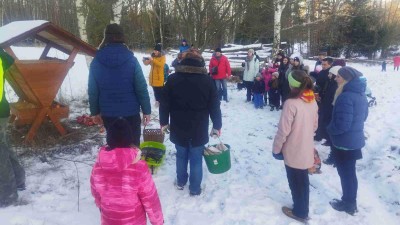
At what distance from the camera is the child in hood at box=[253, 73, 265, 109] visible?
30.8 feet

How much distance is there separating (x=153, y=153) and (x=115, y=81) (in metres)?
1.44

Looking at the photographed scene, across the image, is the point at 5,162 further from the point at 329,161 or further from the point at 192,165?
the point at 329,161

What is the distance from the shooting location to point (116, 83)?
3877 millimetres

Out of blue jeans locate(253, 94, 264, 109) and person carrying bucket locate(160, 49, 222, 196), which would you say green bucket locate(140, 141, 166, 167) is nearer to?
person carrying bucket locate(160, 49, 222, 196)

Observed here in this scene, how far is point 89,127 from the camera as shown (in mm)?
6727

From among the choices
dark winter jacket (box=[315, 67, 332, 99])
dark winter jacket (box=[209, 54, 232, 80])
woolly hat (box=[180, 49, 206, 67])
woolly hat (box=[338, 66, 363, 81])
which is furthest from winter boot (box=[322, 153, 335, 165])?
dark winter jacket (box=[209, 54, 232, 80])

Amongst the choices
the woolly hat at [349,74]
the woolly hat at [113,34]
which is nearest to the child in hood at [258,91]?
the woolly hat at [349,74]

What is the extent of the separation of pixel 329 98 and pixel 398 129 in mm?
2848

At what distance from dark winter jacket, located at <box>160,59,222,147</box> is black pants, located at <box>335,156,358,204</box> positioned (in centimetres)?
155

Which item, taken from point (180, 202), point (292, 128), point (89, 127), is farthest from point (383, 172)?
point (89, 127)

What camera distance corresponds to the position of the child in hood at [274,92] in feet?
29.7

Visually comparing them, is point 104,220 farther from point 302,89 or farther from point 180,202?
point 302,89

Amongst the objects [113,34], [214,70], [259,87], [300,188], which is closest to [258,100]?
[259,87]

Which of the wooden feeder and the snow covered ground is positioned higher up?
the wooden feeder
